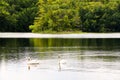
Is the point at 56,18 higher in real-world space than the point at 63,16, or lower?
lower

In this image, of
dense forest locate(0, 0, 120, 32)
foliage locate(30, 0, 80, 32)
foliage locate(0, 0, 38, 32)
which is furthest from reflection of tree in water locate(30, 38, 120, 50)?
foliage locate(0, 0, 38, 32)

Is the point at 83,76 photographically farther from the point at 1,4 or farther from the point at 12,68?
the point at 1,4

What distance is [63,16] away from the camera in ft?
352

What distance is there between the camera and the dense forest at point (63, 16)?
107688 millimetres

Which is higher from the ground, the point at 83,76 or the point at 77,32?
the point at 83,76

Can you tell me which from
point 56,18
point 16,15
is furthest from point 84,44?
point 16,15

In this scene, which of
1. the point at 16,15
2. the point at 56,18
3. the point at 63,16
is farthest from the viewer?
the point at 16,15

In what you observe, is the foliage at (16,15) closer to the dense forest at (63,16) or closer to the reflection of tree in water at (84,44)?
the dense forest at (63,16)

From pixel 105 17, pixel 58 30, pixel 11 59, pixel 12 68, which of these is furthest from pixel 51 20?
pixel 12 68

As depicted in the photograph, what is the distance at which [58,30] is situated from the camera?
108 m

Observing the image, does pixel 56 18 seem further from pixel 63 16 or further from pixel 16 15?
pixel 16 15

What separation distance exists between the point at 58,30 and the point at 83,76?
78.8 metres

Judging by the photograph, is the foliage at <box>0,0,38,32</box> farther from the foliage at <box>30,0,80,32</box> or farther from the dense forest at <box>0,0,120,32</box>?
the foliage at <box>30,0,80,32</box>

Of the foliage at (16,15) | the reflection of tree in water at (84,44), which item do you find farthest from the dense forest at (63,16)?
the reflection of tree in water at (84,44)
